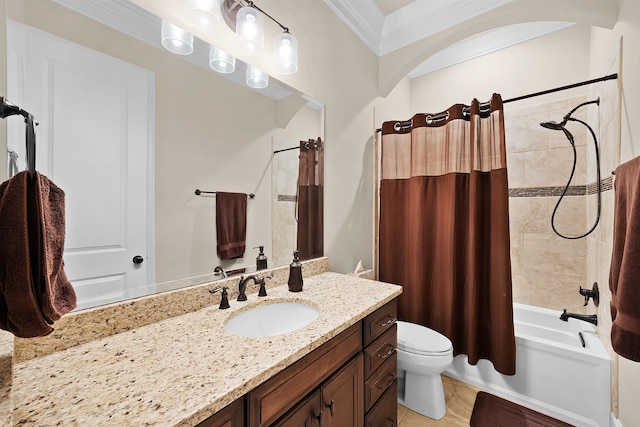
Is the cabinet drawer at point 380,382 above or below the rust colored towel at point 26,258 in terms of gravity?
below

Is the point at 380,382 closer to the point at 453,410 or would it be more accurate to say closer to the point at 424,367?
the point at 424,367

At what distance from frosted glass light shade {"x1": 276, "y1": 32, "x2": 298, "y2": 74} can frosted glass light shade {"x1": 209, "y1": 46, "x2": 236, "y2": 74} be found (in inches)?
10.6

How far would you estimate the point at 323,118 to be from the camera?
5.77 ft

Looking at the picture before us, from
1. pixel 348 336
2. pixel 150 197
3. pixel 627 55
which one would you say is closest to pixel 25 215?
pixel 150 197

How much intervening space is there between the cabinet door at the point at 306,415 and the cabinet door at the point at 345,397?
0.10ft

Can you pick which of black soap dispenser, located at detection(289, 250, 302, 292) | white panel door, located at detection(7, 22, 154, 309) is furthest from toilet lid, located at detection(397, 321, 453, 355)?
white panel door, located at detection(7, 22, 154, 309)

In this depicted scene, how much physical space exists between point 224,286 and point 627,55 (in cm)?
226

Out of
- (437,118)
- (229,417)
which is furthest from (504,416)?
(437,118)

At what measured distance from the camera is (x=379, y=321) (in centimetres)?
123

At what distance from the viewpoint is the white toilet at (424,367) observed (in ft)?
5.11

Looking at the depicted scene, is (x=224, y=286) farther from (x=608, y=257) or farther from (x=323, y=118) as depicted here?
(x=608, y=257)

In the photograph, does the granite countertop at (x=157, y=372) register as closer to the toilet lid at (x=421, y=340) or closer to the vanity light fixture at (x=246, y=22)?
the toilet lid at (x=421, y=340)

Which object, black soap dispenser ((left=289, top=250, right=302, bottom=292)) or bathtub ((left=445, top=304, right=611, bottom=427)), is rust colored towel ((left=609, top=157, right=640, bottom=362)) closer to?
bathtub ((left=445, top=304, right=611, bottom=427))

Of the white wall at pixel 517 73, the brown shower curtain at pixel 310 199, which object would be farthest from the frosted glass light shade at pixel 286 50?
the white wall at pixel 517 73
